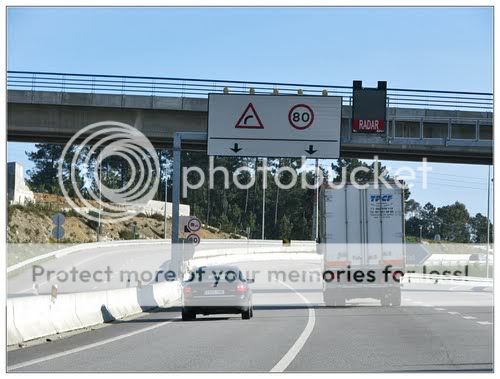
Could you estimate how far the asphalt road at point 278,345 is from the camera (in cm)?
1362

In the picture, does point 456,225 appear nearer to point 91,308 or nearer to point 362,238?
point 362,238

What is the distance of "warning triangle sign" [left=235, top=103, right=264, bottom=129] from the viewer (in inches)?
1501

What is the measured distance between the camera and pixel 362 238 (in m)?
31.9

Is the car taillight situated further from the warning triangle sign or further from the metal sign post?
the warning triangle sign

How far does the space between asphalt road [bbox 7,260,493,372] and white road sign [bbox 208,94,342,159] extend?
35.1 feet

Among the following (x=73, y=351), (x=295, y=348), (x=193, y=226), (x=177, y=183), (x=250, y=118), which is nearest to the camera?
(x=73, y=351)

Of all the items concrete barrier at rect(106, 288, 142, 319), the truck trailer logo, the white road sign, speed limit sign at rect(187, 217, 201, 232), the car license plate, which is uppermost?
the white road sign

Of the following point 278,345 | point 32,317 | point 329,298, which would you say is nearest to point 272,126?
point 329,298

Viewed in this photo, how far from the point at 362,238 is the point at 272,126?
7.97m

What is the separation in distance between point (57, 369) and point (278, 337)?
23.1 feet

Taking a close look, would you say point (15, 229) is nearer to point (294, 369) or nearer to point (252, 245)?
point (252, 245)

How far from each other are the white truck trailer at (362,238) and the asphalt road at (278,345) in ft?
10.5

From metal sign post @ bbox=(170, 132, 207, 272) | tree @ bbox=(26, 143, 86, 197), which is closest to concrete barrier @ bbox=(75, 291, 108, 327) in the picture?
metal sign post @ bbox=(170, 132, 207, 272)

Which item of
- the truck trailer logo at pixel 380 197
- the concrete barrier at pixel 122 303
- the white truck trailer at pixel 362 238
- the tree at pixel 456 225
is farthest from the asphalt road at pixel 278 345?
the tree at pixel 456 225
